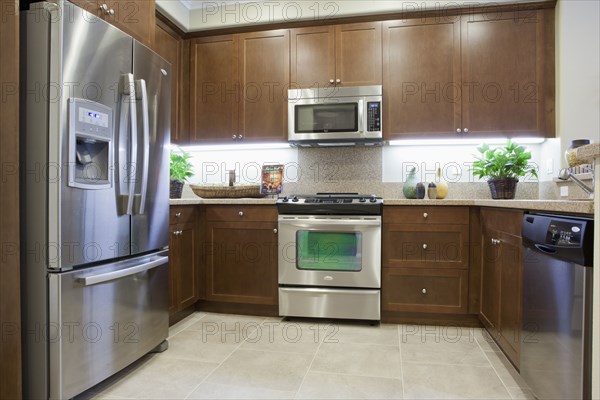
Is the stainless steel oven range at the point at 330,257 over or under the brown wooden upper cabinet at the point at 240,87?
under

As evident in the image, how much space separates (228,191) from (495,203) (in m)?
1.88

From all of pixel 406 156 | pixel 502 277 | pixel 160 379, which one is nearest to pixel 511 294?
pixel 502 277

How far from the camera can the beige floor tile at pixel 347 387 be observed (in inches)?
67.7

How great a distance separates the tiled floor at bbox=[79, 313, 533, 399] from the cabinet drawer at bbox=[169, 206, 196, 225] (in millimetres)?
732

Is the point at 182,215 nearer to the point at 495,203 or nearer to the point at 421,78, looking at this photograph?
the point at 495,203

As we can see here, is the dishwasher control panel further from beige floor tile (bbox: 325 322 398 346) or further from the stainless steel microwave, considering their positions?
the stainless steel microwave

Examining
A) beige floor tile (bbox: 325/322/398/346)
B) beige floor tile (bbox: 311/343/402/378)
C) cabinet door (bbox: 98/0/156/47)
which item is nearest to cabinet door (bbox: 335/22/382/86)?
cabinet door (bbox: 98/0/156/47)

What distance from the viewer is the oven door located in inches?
104

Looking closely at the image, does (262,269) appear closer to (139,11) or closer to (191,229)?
(191,229)

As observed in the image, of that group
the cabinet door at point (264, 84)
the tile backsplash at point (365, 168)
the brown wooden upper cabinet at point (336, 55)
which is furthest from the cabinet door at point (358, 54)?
the tile backsplash at point (365, 168)

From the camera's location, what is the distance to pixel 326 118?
3027mm

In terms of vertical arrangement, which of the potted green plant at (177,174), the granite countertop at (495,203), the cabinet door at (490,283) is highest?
the potted green plant at (177,174)

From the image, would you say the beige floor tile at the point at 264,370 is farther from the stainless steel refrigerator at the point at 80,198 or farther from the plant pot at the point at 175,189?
the plant pot at the point at 175,189

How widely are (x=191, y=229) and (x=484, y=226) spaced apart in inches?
79.1
